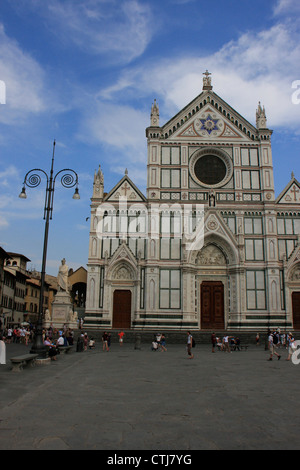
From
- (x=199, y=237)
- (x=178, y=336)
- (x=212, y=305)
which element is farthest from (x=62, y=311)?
(x=199, y=237)

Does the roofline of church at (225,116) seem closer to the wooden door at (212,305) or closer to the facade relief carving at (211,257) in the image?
the facade relief carving at (211,257)

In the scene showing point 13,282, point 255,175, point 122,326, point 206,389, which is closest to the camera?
point 206,389

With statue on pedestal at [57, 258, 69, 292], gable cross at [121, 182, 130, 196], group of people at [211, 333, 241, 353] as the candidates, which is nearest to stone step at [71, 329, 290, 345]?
group of people at [211, 333, 241, 353]

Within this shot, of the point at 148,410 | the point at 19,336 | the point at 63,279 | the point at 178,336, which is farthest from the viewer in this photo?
the point at 63,279

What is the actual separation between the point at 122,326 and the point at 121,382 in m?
22.3

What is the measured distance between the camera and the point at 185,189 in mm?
36406

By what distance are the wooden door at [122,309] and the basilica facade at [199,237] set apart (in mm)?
85

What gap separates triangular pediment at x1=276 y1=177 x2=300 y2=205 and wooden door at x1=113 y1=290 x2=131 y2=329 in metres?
15.9

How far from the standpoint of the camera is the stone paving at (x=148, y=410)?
6.27 metres

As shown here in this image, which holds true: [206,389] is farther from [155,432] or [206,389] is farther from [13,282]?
[13,282]

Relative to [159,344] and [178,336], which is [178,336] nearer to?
[178,336]

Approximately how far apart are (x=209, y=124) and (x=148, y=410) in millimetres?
33226

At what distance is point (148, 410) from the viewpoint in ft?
27.9
